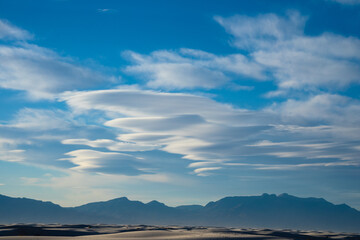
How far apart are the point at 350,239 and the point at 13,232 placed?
108ft

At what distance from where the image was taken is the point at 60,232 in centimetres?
3856

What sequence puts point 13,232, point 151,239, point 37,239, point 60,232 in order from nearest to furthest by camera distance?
1. point 37,239
2. point 151,239
3. point 13,232
4. point 60,232

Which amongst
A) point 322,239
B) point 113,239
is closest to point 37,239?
point 113,239

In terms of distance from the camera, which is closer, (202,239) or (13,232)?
(202,239)

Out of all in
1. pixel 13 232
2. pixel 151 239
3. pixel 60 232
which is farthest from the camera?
pixel 60 232

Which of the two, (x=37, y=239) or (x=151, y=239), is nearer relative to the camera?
(x=37, y=239)

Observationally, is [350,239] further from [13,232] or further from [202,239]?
[13,232]

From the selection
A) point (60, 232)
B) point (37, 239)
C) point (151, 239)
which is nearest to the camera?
point (37, 239)

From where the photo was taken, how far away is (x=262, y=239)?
2956 centimetres

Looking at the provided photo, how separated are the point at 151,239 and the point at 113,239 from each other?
9.06 ft

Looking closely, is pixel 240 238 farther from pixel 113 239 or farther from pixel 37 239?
pixel 37 239

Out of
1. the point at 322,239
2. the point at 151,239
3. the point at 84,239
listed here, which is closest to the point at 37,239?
the point at 84,239

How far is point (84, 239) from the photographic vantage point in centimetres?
2775

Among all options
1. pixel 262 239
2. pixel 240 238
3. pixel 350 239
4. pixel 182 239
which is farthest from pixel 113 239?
pixel 350 239
